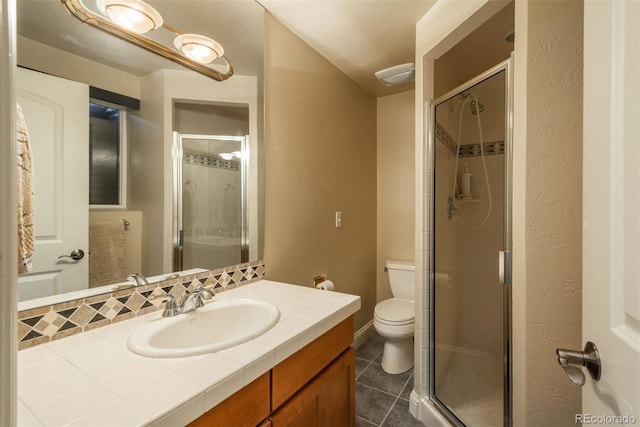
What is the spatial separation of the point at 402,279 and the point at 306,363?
1.67 meters

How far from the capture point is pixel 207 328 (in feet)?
3.53

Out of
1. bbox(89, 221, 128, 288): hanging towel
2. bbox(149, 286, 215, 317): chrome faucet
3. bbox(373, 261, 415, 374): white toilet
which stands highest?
bbox(89, 221, 128, 288): hanging towel

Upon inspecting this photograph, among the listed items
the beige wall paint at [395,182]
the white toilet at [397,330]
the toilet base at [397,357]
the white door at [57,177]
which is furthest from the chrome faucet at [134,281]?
the beige wall paint at [395,182]

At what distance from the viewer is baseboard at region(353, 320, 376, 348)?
245 cm

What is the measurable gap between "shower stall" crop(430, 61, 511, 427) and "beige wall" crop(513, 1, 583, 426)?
0.12 metres

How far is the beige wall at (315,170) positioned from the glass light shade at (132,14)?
0.60 m

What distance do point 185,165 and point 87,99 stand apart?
39cm

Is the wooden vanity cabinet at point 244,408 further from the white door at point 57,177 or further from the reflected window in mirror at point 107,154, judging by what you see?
the reflected window in mirror at point 107,154

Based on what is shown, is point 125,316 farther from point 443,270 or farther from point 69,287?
point 443,270

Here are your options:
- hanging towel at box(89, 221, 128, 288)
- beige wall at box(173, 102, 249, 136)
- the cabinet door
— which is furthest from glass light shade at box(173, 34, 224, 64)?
the cabinet door

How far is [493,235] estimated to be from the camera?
1383 millimetres

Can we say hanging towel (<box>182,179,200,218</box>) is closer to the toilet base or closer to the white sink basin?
the white sink basin

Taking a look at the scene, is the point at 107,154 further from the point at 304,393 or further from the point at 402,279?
the point at 402,279

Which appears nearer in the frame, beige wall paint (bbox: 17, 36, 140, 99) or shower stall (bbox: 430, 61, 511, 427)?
beige wall paint (bbox: 17, 36, 140, 99)
